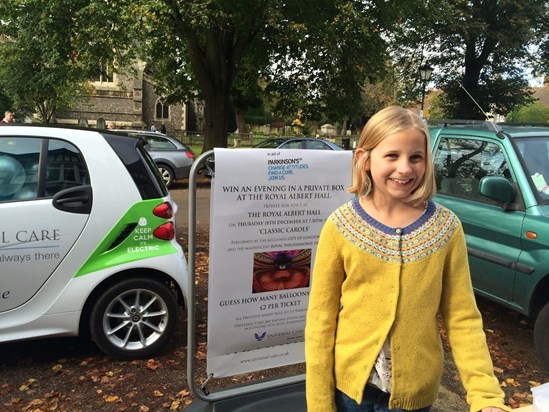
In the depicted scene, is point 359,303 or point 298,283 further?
point 298,283

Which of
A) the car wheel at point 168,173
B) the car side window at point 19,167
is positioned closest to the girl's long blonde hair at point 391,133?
the car side window at point 19,167

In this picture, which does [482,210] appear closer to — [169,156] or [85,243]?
[85,243]

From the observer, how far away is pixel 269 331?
2.74m

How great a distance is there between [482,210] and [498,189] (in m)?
0.46

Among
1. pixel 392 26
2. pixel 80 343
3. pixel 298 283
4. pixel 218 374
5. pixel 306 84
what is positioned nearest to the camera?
pixel 218 374

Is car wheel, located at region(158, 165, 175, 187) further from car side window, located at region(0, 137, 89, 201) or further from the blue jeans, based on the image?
the blue jeans

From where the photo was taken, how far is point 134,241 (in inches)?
144

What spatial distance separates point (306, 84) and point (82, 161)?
49.1 ft

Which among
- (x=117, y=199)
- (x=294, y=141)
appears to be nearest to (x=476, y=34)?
(x=294, y=141)

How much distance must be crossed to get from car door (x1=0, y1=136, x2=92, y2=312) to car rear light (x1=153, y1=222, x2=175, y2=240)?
526mm

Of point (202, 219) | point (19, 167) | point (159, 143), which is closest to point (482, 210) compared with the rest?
point (19, 167)

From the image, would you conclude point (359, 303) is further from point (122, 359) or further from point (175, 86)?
point (175, 86)

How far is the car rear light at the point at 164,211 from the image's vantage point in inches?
147

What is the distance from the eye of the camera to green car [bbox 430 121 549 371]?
3803 millimetres
